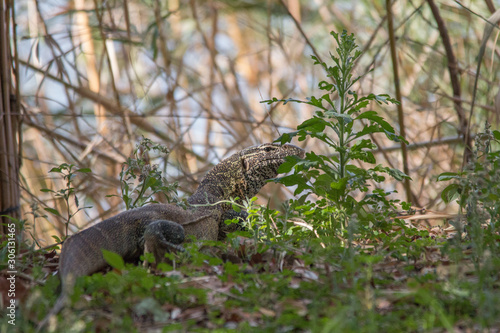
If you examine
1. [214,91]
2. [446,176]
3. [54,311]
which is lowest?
[54,311]

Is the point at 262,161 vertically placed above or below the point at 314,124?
above

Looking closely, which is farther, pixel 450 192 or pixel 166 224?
pixel 166 224

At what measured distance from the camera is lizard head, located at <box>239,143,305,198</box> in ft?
18.7

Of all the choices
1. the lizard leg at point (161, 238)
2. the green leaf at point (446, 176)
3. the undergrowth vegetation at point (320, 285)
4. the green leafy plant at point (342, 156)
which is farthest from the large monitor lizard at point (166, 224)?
the green leaf at point (446, 176)

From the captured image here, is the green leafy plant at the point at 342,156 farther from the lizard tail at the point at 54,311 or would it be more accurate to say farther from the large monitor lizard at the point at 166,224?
the lizard tail at the point at 54,311

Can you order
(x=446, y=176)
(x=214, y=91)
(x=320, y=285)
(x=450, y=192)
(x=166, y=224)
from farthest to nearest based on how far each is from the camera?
(x=214, y=91)
(x=166, y=224)
(x=450, y=192)
(x=446, y=176)
(x=320, y=285)

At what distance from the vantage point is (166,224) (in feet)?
13.7

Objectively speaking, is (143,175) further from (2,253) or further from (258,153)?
(258,153)

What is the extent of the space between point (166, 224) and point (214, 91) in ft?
23.0

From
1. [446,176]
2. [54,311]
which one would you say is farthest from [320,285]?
[446,176]

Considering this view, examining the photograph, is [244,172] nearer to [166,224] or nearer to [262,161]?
Answer: [262,161]

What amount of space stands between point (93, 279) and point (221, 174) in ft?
11.2

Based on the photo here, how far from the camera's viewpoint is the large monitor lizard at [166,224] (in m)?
3.43

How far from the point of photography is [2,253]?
3.61 meters
